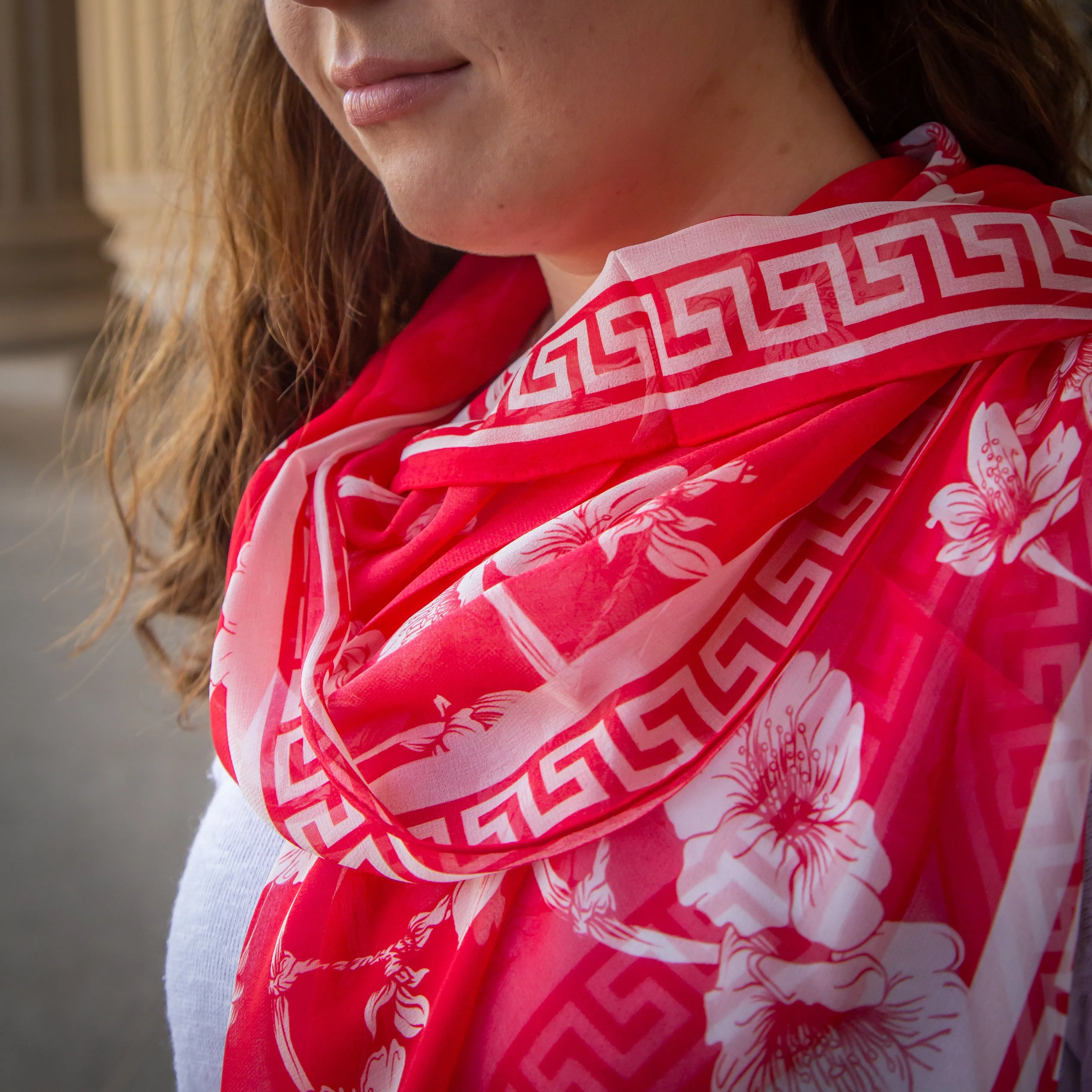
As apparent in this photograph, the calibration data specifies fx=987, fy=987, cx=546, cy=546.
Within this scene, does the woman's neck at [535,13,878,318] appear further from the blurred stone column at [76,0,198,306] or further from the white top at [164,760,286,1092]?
the blurred stone column at [76,0,198,306]

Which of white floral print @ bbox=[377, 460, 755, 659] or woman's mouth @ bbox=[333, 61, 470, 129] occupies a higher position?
woman's mouth @ bbox=[333, 61, 470, 129]

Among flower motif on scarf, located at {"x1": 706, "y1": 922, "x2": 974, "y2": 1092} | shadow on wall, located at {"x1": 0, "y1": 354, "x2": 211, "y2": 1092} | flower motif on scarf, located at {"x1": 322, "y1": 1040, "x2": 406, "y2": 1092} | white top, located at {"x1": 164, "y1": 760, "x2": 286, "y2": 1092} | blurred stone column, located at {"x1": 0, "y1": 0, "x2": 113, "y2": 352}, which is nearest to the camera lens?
flower motif on scarf, located at {"x1": 706, "y1": 922, "x2": 974, "y2": 1092}

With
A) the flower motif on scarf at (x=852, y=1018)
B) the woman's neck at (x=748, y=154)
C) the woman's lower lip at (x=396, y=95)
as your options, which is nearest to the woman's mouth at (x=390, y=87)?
the woman's lower lip at (x=396, y=95)

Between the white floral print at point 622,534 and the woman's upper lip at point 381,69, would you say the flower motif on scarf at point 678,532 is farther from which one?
the woman's upper lip at point 381,69

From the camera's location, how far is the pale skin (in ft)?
1.77

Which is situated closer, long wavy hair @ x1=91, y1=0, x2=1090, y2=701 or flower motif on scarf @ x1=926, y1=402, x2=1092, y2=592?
flower motif on scarf @ x1=926, y1=402, x2=1092, y2=592

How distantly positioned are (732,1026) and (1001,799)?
165 millimetres

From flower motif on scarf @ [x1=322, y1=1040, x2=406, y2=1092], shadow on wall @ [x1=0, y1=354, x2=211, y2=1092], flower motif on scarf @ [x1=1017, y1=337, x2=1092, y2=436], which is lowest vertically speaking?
shadow on wall @ [x1=0, y1=354, x2=211, y2=1092]

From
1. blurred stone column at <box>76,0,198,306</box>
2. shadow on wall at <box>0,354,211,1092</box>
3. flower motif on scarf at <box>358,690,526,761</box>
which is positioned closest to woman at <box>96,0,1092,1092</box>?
flower motif on scarf at <box>358,690,526,761</box>

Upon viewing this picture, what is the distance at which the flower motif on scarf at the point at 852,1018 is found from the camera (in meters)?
0.45

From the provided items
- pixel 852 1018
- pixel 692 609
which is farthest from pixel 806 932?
pixel 692 609

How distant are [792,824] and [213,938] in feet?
1.36

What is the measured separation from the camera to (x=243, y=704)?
65cm

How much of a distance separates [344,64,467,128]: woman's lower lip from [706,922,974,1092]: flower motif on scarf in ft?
1.60
